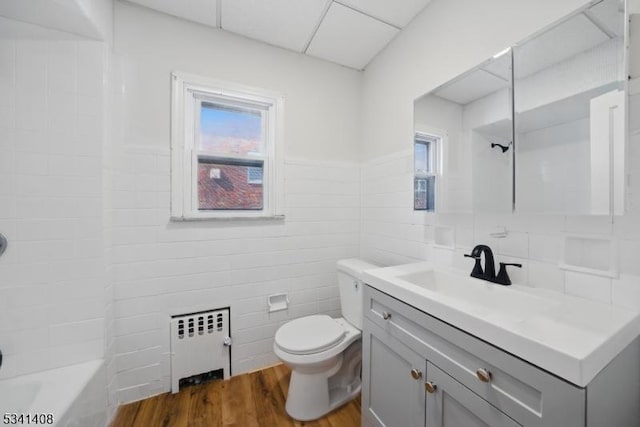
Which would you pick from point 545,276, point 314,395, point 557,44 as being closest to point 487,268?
point 545,276

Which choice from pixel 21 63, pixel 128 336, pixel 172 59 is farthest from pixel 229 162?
pixel 128 336

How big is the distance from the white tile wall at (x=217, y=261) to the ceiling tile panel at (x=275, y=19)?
879 mm

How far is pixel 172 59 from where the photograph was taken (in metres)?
1.59

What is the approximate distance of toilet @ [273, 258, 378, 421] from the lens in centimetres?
Answer: 139

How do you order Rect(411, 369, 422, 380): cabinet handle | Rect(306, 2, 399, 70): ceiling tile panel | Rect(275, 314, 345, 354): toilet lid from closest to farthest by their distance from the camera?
1. Rect(411, 369, 422, 380): cabinet handle
2. Rect(275, 314, 345, 354): toilet lid
3. Rect(306, 2, 399, 70): ceiling tile panel

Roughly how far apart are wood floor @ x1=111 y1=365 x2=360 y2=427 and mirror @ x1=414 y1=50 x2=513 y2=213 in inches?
54.9

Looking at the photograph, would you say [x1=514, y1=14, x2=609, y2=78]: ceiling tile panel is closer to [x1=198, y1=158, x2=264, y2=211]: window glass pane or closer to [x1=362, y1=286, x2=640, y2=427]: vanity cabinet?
[x1=362, y1=286, x2=640, y2=427]: vanity cabinet

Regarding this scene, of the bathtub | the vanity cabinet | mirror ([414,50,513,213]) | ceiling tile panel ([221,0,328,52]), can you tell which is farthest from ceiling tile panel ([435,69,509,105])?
the bathtub

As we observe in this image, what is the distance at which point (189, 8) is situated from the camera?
153 cm

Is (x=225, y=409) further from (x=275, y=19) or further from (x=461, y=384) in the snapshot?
(x=275, y=19)

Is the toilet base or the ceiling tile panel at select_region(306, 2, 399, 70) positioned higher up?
the ceiling tile panel at select_region(306, 2, 399, 70)

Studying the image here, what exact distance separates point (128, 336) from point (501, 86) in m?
2.43

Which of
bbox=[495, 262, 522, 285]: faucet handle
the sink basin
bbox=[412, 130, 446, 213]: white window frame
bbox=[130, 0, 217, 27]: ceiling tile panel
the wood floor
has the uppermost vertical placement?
bbox=[130, 0, 217, 27]: ceiling tile panel

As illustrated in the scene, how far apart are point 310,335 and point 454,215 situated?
3.60ft
